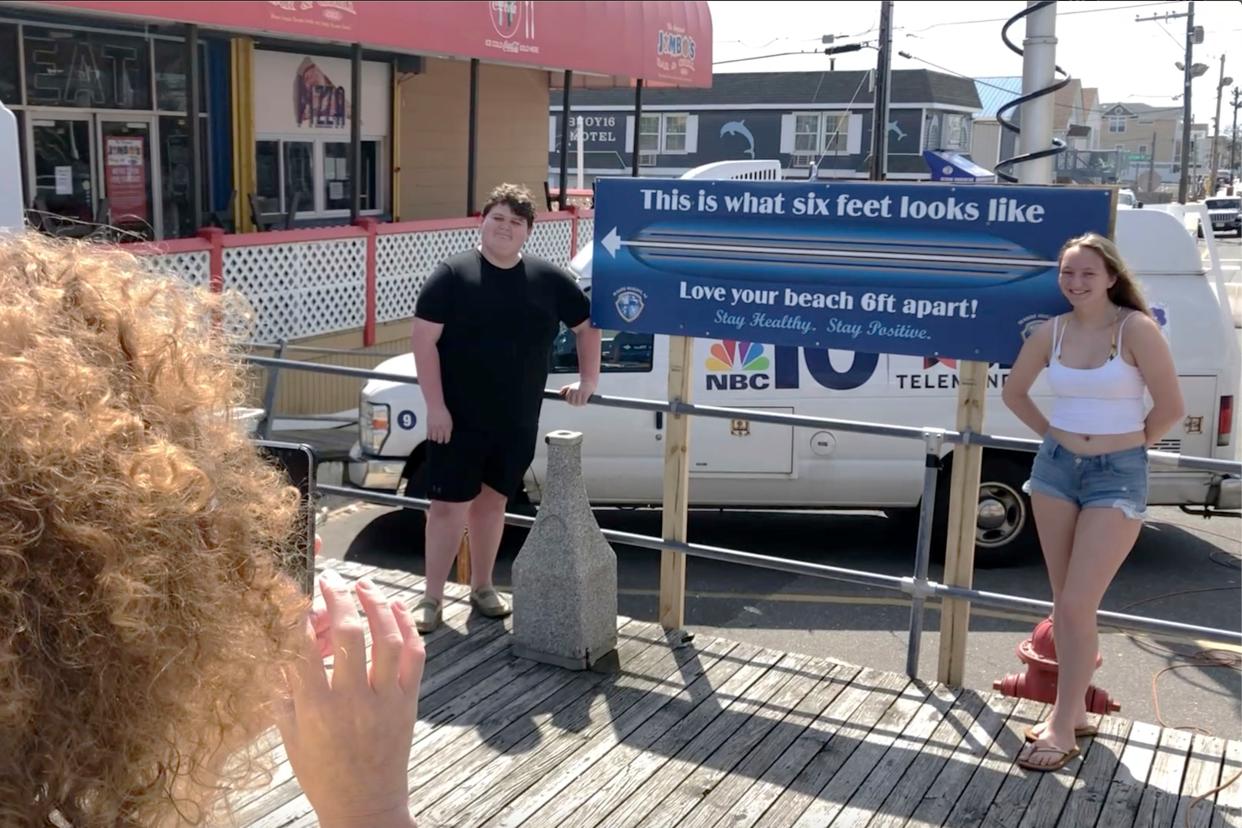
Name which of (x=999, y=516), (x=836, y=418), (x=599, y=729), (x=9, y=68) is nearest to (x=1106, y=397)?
(x=599, y=729)

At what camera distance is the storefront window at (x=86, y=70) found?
11.7 meters

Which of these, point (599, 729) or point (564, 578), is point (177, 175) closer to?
point (564, 578)

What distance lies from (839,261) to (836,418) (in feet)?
8.50

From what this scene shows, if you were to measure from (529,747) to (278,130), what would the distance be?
12061 millimetres

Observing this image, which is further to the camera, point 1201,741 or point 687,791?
point 1201,741

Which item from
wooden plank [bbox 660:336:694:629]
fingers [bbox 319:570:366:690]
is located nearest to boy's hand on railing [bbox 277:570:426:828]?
fingers [bbox 319:570:366:690]

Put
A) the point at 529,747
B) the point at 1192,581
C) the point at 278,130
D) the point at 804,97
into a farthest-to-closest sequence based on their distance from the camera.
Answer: the point at 804,97, the point at 278,130, the point at 1192,581, the point at 529,747

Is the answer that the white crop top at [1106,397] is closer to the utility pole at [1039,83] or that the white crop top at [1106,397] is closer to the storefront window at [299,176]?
the utility pole at [1039,83]

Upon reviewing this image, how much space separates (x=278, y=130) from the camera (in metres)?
14.5

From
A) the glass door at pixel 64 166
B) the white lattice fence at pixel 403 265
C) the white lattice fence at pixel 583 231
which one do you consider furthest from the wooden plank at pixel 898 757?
the white lattice fence at pixel 583 231

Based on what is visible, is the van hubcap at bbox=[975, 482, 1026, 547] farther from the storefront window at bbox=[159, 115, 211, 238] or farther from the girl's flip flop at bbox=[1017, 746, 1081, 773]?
the storefront window at bbox=[159, 115, 211, 238]

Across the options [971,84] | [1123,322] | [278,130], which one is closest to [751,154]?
[971,84]

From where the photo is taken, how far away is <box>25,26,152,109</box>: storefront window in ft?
38.4

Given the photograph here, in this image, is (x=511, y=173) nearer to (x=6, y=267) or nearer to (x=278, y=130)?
(x=278, y=130)
